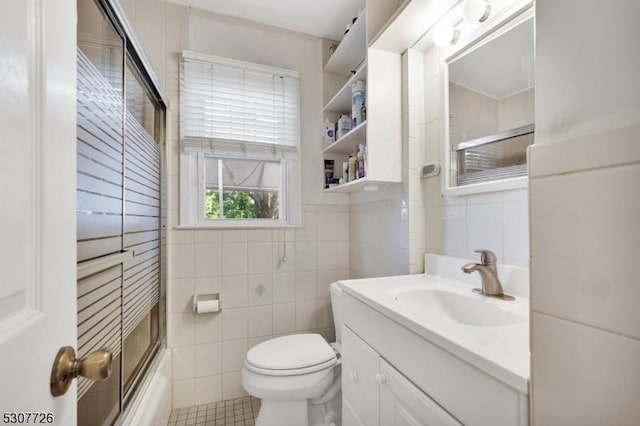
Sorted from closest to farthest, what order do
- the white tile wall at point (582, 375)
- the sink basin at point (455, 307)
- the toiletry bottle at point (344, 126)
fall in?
the white tile wall at point (582, 375)
the sink basin at point (455, 307)
the toiletry bottle at point (344, 126)

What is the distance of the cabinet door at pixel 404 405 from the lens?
64 centimetres

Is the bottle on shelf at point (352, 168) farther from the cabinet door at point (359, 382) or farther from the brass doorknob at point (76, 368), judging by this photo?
the brass doorknob at point (76, 368)

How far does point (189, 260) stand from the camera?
167 cm

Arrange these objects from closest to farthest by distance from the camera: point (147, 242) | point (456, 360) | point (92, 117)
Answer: point (456, 360) → point (92, 117) → point (147, 242)

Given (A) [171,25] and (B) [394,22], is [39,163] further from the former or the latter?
(A) [171,25]

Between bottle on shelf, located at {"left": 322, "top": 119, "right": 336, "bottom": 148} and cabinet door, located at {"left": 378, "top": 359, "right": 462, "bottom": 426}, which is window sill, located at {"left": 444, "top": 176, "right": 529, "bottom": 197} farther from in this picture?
bottle on shelf, located at {"left": 322, "top": 119, "right": 336, "bottom": 148}

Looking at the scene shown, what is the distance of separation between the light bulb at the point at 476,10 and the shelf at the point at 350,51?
0.61 m

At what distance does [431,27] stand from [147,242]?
1643mm

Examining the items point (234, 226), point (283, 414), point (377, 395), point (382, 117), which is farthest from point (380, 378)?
point (234, 226)

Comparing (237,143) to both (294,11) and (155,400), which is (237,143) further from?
(155,400)

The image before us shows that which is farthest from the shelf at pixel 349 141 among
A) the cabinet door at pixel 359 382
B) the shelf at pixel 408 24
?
the cabinet door at pixel 359 382

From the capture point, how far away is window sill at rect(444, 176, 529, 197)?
926 mm

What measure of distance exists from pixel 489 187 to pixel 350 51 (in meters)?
1.26

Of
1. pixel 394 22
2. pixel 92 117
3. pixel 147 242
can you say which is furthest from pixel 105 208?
pixel 394 22
